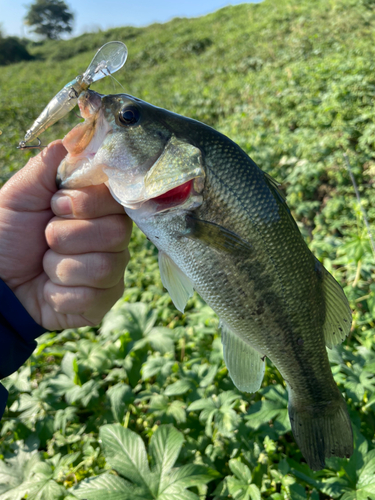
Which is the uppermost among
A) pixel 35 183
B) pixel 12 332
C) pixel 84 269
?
pixel 35 183

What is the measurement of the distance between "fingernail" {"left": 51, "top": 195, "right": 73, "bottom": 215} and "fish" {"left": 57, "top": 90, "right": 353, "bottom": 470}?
77 mm

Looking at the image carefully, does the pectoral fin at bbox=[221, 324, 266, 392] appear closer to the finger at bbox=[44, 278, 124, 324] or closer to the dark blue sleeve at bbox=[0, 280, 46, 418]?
the finger at bbox=[44, 278, 124, 324]

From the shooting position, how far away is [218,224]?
123 cm

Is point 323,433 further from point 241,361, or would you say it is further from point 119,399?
point 119,399

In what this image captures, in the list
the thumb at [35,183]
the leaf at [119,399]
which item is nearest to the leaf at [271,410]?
the leaf at [119,399]

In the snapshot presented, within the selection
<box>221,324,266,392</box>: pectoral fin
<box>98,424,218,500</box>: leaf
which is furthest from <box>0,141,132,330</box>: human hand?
<box>98,424,218,500</box>: leaf

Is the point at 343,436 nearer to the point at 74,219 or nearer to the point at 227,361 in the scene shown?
the point at 227,361

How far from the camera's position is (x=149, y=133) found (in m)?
1.29

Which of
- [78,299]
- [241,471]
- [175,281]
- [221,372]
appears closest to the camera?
[175,281]

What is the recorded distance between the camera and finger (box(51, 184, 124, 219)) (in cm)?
139

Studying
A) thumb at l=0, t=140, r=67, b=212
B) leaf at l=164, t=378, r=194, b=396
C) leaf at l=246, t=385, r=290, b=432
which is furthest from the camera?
leaf at l=164, t=378, r=194, b=396

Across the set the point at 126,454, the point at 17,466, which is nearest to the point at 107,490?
the point at 126,454

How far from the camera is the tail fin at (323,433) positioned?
1360 millimetres

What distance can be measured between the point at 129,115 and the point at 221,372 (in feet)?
5.46
